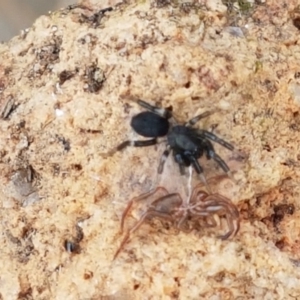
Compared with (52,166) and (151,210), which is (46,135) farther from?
(151,210)

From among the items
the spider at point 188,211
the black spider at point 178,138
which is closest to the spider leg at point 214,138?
the black spider at point 178,138

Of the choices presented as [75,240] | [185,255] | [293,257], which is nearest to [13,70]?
[75,240]

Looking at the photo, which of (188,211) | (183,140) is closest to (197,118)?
(183,140)

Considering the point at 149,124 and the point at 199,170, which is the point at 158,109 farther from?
the point at 199,170

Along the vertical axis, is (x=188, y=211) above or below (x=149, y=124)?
below

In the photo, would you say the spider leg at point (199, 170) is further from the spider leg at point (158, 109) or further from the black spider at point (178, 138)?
the spider leg at point (158, 109)

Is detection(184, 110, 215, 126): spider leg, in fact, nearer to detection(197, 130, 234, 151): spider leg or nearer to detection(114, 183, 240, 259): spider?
detection(197, 130, 234, 151): spider leg

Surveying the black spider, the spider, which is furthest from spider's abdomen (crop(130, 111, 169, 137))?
the spider
